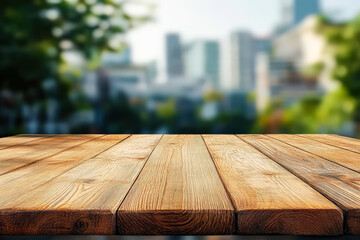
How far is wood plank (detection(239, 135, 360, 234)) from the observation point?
47 cm

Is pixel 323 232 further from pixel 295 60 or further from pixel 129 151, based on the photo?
pixel 295 60

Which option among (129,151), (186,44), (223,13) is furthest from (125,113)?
(129,151)

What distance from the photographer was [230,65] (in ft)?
18.9

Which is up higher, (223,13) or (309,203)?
(223,13)

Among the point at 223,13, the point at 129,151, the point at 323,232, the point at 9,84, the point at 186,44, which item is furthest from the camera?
the point at 223,13

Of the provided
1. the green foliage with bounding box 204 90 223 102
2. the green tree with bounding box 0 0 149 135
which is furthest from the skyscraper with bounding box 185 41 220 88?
the green tree with bounding box 0 0 149 135

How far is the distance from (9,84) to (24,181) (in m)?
5.13

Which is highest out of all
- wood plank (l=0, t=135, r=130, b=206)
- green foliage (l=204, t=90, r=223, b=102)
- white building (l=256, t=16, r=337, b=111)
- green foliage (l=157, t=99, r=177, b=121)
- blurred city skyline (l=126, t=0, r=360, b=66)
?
blurred city skyline (l=126, t=0, r=360, b=66)

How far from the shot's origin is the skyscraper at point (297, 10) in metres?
6.46

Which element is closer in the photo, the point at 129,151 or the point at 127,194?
the point at 127,194

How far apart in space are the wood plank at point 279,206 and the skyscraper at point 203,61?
5068mm

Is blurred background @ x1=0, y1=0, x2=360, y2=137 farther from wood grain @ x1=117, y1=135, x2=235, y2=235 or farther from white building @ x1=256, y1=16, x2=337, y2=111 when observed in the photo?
wood grain @ x1=117, y1=135, x2=235, y2=235

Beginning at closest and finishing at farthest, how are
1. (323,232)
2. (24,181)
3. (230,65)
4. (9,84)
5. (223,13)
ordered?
(323,232), (24,181), (9,84), (230,65), (223,13)

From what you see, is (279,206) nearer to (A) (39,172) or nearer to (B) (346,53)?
(A) (39,172)
